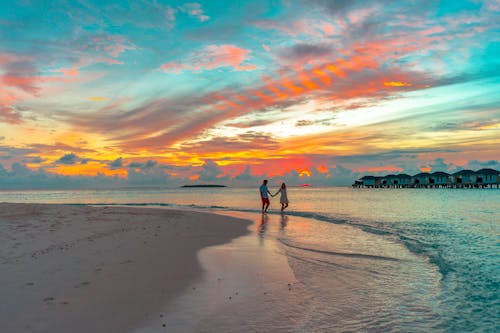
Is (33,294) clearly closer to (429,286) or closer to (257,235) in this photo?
(429,286)

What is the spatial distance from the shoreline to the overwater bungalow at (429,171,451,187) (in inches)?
6003

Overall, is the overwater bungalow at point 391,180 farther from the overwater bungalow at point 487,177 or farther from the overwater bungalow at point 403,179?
the overwater bungalow at point 487,177

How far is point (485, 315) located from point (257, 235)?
38.0ft

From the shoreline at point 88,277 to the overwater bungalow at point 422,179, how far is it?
157 meters

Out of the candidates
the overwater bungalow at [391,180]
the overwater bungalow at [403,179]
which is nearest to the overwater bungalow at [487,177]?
the overwater bungalow at [403,179]

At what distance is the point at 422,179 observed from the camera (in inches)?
6019

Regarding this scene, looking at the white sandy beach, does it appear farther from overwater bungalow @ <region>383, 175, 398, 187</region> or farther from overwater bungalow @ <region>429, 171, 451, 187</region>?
overwater bungalow @ <region>383, 175, 398, 187</region>

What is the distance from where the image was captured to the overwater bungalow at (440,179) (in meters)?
143

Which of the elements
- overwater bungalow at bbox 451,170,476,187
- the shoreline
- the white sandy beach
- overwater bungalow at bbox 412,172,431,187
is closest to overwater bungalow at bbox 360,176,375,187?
overwater bungalow at bbox 412,172,431,187

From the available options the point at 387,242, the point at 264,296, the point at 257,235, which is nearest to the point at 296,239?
the point at 257,235

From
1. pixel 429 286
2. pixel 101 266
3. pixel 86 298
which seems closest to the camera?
pixel 86 298

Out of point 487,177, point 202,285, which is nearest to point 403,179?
point 487,177

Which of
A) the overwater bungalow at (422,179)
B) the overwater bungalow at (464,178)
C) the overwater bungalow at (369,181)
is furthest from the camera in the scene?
the overwater bungalow at (369,181)

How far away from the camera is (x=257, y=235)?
17.4m
